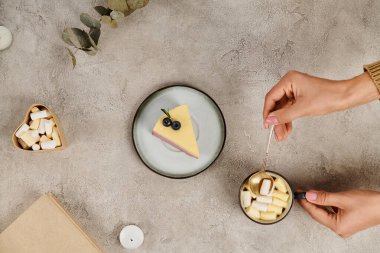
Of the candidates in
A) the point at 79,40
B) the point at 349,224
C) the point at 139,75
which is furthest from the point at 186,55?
the point at 349,224

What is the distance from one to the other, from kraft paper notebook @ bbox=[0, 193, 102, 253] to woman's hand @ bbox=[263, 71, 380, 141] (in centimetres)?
63

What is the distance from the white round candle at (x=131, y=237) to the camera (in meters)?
1.41

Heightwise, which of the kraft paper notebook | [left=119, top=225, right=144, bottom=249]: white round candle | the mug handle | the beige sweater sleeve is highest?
the beige sweater sleeve

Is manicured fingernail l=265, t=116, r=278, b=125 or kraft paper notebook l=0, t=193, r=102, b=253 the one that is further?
kraft paper notebook l=0, t=193, r=102, b=253

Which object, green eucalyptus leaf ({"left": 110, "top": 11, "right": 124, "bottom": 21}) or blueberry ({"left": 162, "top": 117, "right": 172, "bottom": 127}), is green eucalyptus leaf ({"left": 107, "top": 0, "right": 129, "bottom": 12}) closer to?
green eucalyptus leaf ({"left": 110, "top": 11, "right": 124, "bottom": 21})

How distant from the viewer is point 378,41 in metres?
1.50

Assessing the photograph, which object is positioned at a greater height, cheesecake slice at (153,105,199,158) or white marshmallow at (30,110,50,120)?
cheesecake slice at (153,105,199,158)

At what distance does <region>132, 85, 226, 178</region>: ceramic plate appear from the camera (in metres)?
1.42

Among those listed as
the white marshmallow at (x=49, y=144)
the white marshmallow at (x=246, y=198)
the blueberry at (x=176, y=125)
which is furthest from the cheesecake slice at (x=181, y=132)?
the white marshmallow at (x=49, y=144)

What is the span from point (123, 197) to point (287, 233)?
0.50 m

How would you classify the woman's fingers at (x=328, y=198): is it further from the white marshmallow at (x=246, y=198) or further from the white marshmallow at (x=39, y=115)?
the white marshmallow at (x=39, y=115)

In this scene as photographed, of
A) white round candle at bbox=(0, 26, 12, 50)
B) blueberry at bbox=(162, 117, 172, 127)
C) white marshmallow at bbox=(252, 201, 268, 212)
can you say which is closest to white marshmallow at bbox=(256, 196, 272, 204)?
white marshmallow at bbox=(252, 201, 268, 212)

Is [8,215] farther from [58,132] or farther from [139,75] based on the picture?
[139,75]

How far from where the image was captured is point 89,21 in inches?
53.6
